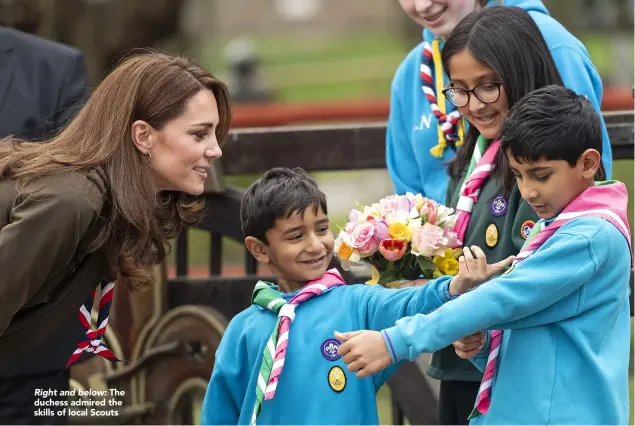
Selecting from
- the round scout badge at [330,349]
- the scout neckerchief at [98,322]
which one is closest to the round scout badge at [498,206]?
the round scout badge at [330,349]

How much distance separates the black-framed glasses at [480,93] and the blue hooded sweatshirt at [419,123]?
0.34m

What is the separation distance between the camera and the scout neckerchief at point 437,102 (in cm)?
473

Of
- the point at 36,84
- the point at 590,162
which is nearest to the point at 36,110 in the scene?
the point at 36,84

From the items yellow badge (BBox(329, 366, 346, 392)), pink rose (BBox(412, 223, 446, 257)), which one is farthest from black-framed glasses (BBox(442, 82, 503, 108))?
yellow badge (BBox(329, 366, 346, 392))

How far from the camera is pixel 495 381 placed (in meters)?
3.86

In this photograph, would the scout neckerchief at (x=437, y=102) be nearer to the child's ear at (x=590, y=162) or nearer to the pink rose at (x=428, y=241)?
the pink rose at (x=428, y=241)

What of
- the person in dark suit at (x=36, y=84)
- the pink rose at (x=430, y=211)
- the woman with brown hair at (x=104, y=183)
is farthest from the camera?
the person in dark suit at (x=36, y=84)

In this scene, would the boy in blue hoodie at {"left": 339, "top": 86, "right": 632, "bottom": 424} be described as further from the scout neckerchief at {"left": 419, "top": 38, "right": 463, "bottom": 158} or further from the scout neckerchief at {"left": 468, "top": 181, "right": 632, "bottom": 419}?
the scout neckerchief at {"left": 419, "top": 38, "right": 463, "bottom": 158}

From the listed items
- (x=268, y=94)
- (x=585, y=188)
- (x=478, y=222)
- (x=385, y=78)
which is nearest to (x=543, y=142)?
(x=585, y=188)

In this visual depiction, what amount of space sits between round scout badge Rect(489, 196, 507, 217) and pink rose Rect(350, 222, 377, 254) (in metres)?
0.40

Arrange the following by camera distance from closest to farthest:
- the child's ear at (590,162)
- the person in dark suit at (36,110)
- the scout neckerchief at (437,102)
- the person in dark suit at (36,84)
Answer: the child's ear at (590,162) → the scout neckerchief at (437,102) → the person in dark suit at (36,110) → the person in dark suit at (36,84)

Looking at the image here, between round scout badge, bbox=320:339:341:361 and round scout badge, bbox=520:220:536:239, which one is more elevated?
round scout badge, bbox=520:220:536:239

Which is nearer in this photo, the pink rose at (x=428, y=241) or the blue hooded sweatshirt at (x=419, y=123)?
the pink rose at (x=428, y=241)

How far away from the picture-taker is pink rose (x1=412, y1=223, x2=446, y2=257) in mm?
4086
